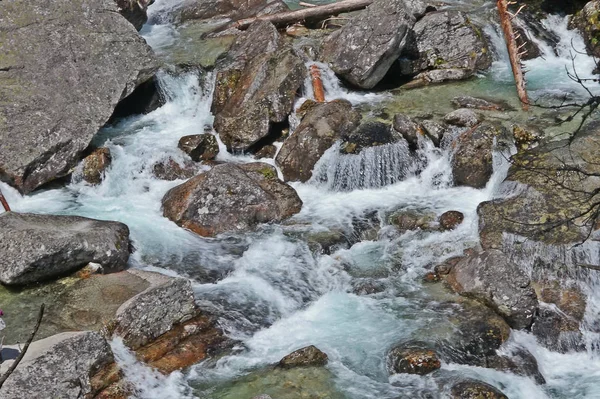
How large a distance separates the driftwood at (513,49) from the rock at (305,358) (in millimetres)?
8444

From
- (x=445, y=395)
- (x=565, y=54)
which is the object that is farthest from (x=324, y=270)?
(x=565, y=54)

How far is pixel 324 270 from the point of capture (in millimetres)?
11562

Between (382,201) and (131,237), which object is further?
(382,201)

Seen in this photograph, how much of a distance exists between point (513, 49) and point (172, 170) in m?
8.81

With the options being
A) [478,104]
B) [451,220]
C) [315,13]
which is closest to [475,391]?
[451,220]

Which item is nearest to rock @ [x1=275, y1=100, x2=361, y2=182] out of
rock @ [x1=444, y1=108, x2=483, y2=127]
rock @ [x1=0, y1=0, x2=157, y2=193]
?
rock @ [x1=444, y1=108, x2=483, y2=127]

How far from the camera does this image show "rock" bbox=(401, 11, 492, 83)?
16891 mm

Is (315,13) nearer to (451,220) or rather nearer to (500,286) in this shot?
(451,220)

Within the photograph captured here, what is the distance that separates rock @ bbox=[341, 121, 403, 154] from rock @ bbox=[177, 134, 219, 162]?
9.54ft

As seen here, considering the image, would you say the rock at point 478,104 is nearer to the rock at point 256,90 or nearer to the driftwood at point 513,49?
the driftwood at point 513,49

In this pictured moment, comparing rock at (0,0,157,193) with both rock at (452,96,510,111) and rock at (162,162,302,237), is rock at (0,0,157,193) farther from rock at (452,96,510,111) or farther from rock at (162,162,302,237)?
rock at (452,96,510,111)

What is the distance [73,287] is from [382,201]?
20.2 feet

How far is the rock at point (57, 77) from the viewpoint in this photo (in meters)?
13.7

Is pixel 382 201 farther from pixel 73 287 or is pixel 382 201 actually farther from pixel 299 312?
pixel 73 287
